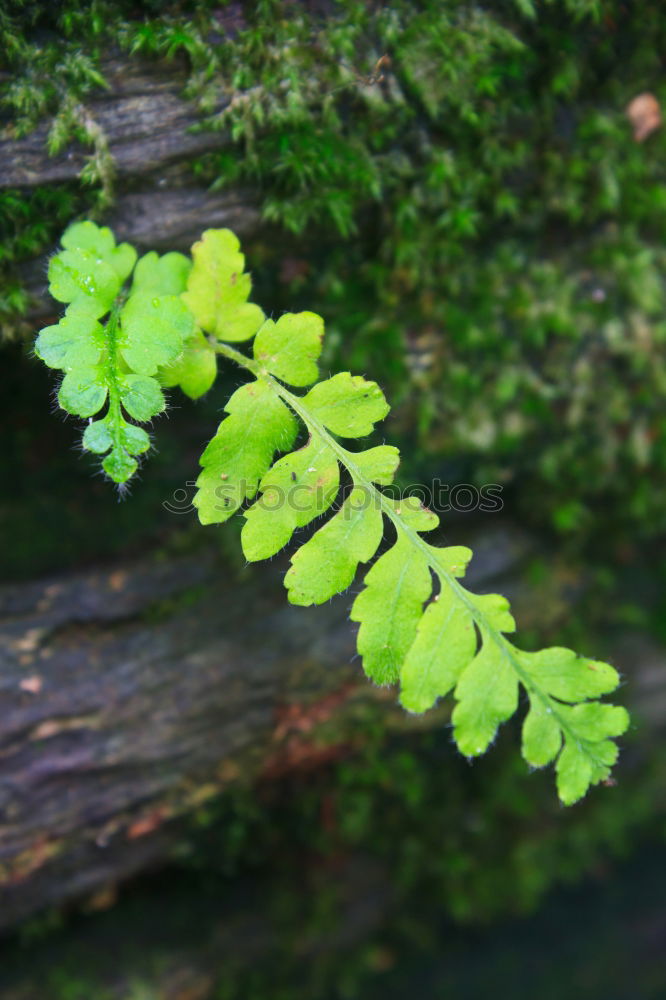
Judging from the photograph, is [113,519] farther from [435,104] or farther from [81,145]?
[435,104]

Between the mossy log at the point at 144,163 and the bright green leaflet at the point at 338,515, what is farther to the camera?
the mossy log at the point at 144,163

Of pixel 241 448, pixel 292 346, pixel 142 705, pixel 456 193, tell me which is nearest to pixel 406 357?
pixel 456 193

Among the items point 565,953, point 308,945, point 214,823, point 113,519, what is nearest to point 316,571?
point 113,519

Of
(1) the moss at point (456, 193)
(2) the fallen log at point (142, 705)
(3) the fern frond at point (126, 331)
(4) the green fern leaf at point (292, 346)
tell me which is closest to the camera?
(3) the fern frond at point (126, 331)

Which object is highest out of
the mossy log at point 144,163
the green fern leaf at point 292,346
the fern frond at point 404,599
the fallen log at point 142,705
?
the mossy log at point 144,163

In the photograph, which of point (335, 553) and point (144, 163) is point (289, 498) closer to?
point (335, 553)

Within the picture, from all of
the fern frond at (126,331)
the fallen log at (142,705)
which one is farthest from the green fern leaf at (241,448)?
the fallen log at (142,705)

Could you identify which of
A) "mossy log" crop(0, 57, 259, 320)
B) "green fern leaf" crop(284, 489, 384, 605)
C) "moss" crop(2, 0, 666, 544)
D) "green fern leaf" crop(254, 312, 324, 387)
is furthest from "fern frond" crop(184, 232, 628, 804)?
"moss" crop(2, 0, 666, 544)

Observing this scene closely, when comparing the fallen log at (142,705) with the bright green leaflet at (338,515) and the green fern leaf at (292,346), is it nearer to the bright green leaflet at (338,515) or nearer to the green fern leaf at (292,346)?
the bright green leaflet at (338,515)
